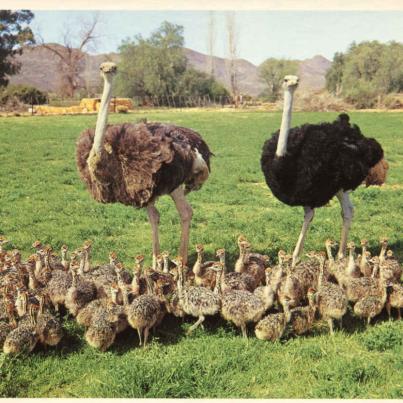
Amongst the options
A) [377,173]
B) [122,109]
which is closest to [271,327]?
[377,173]

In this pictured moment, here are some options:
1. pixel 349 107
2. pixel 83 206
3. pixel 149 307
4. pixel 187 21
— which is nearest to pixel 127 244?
pixel 83 206

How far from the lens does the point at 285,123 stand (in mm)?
5586

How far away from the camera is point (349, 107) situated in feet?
26.6

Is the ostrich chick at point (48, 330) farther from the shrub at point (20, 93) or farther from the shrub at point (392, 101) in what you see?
the shrub at point (392, 101)

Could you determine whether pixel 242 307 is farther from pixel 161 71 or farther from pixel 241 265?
pixel 161 71

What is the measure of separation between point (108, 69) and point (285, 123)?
1810 millimetres

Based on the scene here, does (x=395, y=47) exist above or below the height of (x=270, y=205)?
above

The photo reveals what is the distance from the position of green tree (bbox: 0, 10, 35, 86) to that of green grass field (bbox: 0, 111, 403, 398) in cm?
79

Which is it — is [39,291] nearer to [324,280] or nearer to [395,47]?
[324,280]

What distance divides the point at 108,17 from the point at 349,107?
4.07 metres

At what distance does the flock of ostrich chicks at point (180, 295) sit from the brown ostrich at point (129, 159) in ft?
2.17

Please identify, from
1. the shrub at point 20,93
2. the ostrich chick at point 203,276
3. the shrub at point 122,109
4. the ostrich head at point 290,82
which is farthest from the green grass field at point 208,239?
the ostrich head at point 290,82

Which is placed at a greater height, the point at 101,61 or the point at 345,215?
the point at 101,61

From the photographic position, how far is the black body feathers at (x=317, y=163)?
571 cm
